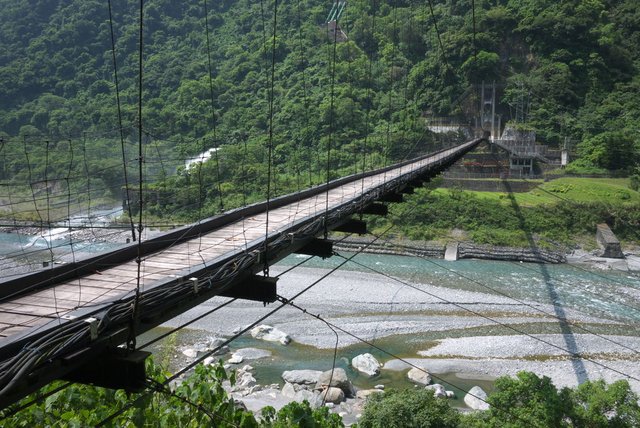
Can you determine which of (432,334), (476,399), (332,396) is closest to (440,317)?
(432,334)

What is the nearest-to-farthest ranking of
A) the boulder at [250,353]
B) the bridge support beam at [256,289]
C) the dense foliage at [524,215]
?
the bridge support beam at [256,289] < the boulder at [250,353] < the dense foliage at [524,215]

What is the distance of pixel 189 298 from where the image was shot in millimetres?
2404

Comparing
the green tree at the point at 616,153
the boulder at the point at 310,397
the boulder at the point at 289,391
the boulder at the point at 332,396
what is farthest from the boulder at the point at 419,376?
the green tree at the point at 616,153

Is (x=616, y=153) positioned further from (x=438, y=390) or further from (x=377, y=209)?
(x=377, y=209)

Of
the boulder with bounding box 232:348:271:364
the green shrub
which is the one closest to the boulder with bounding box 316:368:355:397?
the boulder with bounding box 232:348:271:364

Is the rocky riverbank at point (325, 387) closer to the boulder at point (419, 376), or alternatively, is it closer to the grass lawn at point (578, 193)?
the boulder at point (419, 376)

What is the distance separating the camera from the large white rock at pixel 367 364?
8273 mm

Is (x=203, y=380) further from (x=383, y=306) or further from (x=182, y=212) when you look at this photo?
(x=182, y=212)

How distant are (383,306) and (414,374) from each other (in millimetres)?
3304

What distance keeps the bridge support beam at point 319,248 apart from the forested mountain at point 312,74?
9191mm

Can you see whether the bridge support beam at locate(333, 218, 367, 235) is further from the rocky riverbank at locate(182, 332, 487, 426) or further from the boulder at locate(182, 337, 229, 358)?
the boulder at locate(182, 337, 229, 358)

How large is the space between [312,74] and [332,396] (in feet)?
65.7

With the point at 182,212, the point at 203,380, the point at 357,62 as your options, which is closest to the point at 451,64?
the point at 357,62

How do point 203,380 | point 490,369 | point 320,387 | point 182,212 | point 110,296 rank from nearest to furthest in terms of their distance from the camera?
point 110,296
point 203,380
point 320,387
point 490,369
point 182,212
